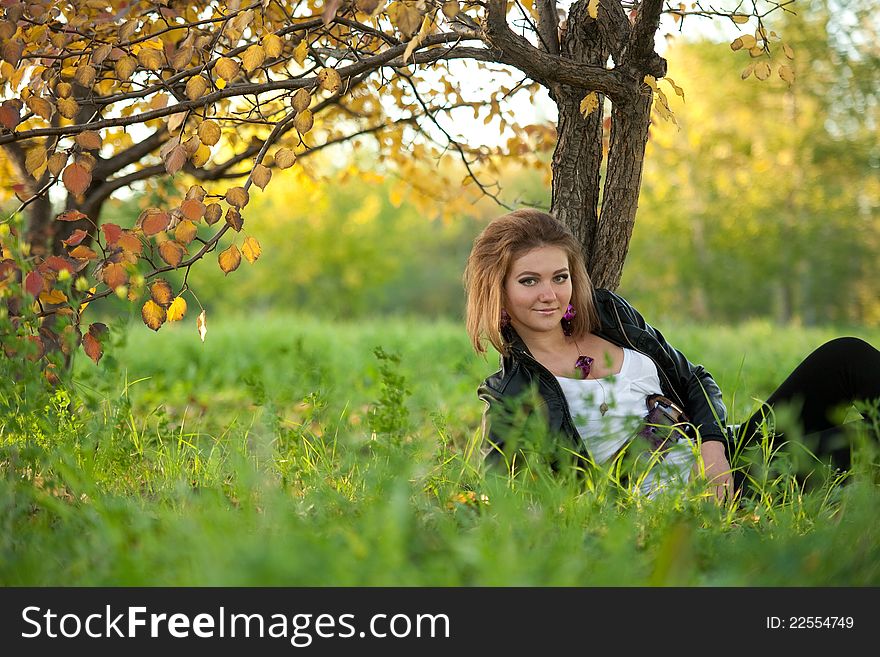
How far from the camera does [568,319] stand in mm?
3092

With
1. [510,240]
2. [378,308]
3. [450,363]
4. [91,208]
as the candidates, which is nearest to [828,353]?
[510,240]

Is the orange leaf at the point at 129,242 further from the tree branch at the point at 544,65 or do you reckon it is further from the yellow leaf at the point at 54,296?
the tree branch at the point at 544,65

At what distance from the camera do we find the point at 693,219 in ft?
64.0

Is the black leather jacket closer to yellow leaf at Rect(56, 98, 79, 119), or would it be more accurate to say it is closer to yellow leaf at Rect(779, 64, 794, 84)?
yellow leaf at Rect(779, 64, 794, 84)

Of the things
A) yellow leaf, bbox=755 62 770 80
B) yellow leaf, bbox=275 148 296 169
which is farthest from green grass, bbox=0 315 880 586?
yellow leaf, bbox=755 62 770 80

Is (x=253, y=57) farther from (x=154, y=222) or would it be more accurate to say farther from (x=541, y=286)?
(x=541, y=286)

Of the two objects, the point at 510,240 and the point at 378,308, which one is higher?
the point at 378,308

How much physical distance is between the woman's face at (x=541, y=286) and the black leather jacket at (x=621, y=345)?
0.36 feet

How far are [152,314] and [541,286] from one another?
1.28m
